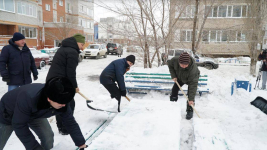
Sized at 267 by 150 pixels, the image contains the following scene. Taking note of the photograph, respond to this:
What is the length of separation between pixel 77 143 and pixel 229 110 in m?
4.45

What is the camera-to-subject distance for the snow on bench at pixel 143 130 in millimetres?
2248

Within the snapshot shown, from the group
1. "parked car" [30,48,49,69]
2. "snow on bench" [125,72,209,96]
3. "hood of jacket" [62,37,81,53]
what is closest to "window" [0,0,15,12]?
"parked car" [30,48,49,69]

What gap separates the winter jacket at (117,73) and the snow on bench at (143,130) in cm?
87

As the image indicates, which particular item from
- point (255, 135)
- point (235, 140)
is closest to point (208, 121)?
point (235, 140)

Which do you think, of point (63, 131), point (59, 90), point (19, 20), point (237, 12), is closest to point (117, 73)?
point (63, 131)

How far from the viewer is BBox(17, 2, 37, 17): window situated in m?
23.9

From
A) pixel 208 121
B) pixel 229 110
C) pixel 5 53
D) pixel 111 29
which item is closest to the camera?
pixel 208 121

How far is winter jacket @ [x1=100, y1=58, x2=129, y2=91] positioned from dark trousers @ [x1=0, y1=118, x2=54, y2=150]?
1884 millimetres

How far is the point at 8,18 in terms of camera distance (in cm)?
2219

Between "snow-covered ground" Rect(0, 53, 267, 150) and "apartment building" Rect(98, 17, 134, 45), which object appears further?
"apartment building" Rect(98, 17, 134, 45)

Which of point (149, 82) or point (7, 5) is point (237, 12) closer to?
point (149, 82)

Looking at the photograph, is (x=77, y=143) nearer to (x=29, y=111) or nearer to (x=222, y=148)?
(x=29, y=111)

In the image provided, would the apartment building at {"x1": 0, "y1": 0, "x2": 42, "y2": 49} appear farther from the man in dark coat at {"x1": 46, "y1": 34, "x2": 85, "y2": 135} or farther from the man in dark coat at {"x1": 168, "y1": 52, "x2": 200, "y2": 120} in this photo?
the man in dark coat at {"x1": 168, "y1": 52, "x2": 200, "y2": 120}

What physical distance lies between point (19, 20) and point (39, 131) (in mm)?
25356
